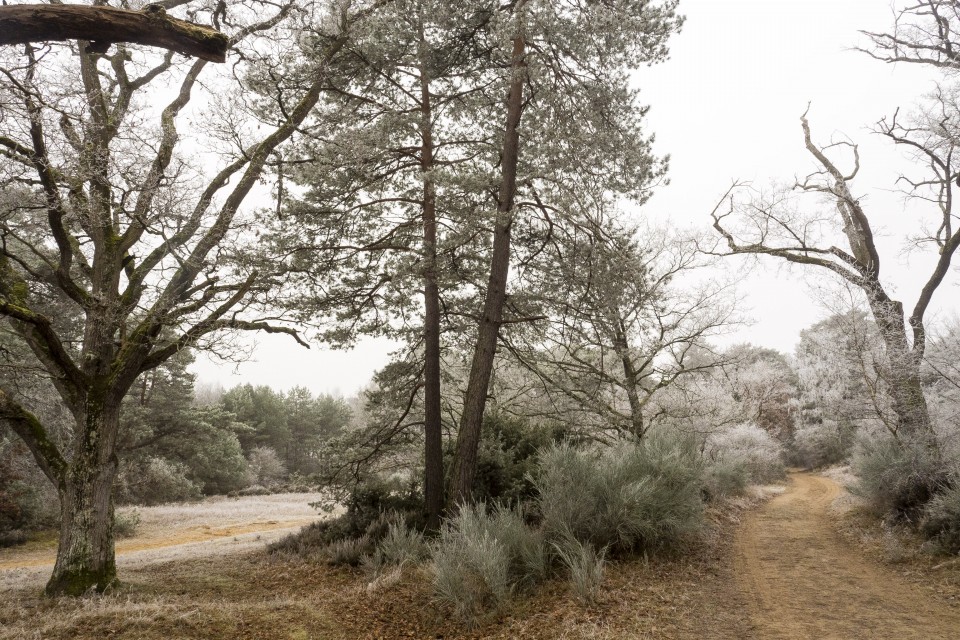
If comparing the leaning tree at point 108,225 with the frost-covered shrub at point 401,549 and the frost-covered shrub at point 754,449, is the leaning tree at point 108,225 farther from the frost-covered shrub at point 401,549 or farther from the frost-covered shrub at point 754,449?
the frost-covered shrub at point 754,449

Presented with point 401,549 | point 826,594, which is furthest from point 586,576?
point 401,549

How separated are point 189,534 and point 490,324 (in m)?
15.3

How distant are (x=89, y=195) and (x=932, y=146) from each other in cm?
1691

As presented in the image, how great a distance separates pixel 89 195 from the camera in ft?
25.1

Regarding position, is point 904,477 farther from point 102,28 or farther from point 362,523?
point 102,28

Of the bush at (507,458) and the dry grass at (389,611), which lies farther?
the bush at (507,458)

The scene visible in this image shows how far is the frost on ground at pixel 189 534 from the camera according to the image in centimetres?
1202

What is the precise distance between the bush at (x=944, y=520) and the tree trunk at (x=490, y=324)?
6.96m

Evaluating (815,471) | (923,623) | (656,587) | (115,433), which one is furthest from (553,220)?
(815,471)

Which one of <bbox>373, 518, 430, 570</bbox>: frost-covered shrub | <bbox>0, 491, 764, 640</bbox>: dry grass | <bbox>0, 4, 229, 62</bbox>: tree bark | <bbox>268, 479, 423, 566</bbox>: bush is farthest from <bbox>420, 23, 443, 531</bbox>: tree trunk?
<bbox>0, 4, 229, 62</bbox>: tree bark

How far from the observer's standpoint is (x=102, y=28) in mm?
3846

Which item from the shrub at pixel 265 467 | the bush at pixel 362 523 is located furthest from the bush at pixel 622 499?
the shrub at pixel 265 467

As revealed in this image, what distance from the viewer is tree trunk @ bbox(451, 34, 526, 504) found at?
8.59 m

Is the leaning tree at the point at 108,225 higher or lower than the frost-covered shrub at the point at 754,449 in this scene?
higher
